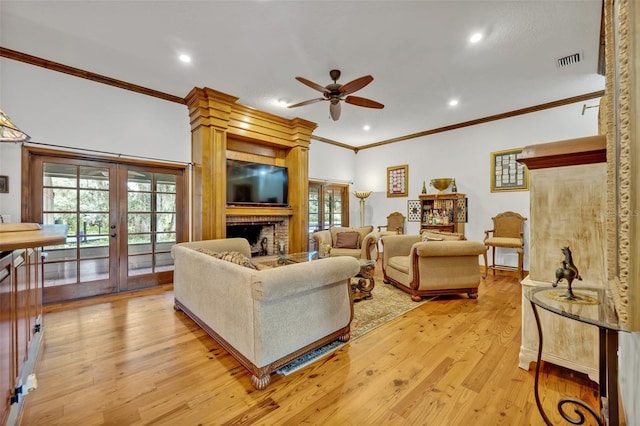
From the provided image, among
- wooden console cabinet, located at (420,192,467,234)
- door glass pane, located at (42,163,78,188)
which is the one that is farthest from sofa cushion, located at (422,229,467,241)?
door glass pane, located at (42,163,78,188)

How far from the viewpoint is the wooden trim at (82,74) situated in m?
3.10

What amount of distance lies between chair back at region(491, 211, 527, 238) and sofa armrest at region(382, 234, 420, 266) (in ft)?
5.64

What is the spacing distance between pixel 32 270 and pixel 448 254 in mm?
3929

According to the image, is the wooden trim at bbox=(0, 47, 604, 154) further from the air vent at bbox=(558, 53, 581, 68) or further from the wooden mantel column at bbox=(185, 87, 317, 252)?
the air vent at bbox=(558, 53, 581, 68)

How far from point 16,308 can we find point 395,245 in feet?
13.1

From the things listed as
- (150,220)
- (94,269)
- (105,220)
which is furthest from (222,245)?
(94,269)

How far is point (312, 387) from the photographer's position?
181cm

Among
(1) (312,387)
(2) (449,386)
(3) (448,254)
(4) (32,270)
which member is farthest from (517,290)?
(4) (32,270)

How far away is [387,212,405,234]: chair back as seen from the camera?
6434mm

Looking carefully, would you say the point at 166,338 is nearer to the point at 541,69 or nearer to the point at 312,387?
the point at 312,387

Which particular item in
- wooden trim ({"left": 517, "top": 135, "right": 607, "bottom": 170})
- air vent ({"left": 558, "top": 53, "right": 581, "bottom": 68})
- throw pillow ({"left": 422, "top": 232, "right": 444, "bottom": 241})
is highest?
air vent ({"left": 558, "top": 53, "right": 581, "bottom": 68})

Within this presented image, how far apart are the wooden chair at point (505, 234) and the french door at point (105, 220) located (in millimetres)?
5167

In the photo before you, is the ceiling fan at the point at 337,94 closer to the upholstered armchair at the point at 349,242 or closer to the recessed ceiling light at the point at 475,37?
the recessed ceiling light at the point at 475,37

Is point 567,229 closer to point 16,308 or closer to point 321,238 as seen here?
point 16,308
